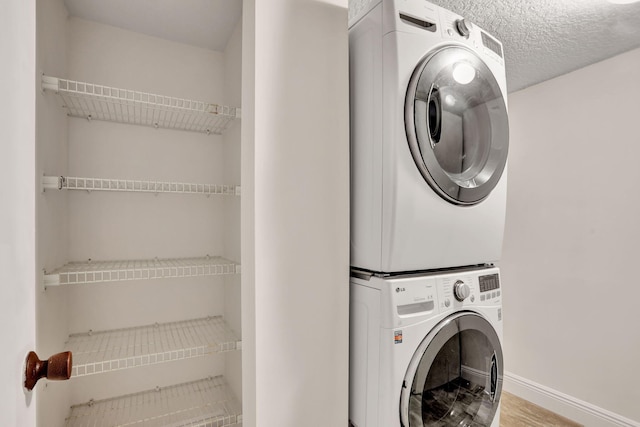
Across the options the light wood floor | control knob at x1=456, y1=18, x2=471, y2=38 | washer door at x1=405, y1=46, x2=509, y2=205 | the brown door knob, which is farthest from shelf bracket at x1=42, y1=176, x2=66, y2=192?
the light wood floor

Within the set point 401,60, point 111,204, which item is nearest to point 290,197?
point 401,60

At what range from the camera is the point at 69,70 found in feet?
4.83

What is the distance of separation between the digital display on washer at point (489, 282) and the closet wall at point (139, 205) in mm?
1085

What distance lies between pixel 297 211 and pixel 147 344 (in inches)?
37.3

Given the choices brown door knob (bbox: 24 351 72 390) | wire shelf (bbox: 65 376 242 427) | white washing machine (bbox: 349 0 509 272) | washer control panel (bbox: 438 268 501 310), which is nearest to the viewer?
brown door knob (bbox: 24 351 72 390)

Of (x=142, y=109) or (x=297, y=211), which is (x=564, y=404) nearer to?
(x=297, y=211)

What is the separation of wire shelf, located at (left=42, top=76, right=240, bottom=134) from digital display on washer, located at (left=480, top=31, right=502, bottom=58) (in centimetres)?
113

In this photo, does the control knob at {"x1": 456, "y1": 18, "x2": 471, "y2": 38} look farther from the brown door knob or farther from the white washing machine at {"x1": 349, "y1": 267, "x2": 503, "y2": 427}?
the brown door knob

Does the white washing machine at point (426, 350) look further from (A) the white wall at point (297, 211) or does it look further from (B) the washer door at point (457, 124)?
(B) the washer door at point (457, 124)

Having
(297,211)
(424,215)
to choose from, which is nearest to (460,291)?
(424,215)

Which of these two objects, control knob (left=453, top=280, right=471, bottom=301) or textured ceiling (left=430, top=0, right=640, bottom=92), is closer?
control knob (left=453, top=280, right=471, bottom=301)

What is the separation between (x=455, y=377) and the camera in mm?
1328

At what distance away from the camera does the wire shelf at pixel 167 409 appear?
4.51ft

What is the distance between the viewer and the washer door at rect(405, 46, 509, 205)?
3.86 feet
